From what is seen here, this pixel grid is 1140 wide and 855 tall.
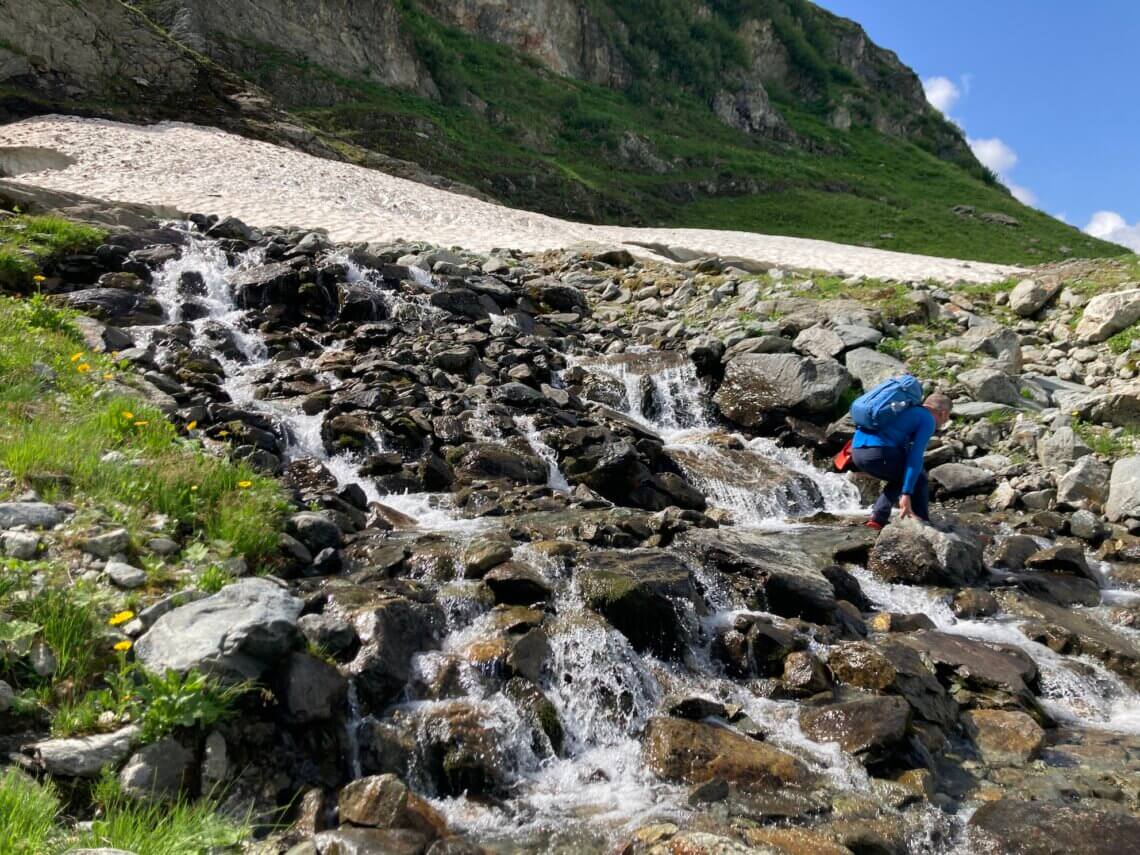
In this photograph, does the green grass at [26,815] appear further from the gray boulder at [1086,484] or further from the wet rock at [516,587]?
the gray boulder at [1086,484]

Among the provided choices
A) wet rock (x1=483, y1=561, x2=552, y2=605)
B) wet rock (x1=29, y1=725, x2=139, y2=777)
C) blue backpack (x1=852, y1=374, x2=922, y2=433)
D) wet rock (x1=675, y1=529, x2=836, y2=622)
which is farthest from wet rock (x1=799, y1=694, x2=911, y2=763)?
wet rock (x1=29, y1=725, x2=139, y2=777)

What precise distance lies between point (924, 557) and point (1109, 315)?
859cm

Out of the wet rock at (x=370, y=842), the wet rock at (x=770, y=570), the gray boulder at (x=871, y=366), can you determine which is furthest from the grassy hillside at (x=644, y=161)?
the wet rock at (x=370, y=842)

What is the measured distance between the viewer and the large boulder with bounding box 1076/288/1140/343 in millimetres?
13367

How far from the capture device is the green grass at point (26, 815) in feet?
8.79

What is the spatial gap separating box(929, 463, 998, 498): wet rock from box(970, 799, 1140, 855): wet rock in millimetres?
7204

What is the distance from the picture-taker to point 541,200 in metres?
39.3

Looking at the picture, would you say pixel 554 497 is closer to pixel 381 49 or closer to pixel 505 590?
pixel 505 590

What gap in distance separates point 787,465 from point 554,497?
181 inches

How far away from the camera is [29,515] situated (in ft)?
15.7

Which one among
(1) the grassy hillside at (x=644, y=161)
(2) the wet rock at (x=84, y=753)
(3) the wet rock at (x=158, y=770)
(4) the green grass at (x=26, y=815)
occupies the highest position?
(1) the grassy hillside at (x=644, y=161)

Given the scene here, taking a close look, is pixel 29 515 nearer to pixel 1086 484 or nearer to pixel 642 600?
pixel 642 600

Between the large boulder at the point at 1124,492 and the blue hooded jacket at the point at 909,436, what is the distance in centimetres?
338

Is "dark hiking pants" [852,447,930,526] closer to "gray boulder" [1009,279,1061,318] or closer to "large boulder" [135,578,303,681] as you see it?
"large boulder" [135,578,303,681]
